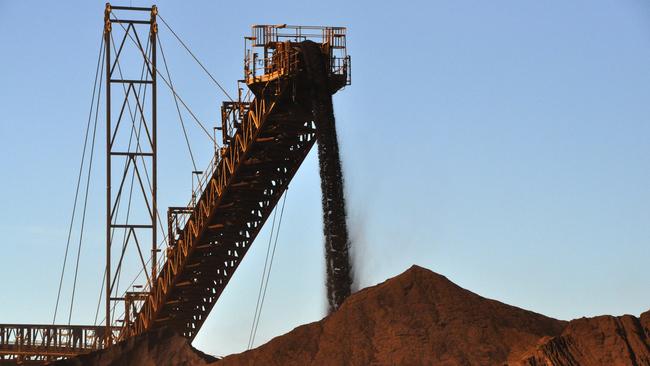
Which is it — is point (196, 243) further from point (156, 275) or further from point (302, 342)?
point (302, 342)

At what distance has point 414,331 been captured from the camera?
41625mm

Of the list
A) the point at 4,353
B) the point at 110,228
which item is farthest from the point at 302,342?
the point at 4,353

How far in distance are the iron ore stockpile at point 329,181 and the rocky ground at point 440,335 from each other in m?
3.48

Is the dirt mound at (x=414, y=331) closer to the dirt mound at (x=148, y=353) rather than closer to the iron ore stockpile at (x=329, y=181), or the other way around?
the iron ore stockpile at (x=329, y=181)

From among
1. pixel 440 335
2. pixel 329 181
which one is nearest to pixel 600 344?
pixel 440 335

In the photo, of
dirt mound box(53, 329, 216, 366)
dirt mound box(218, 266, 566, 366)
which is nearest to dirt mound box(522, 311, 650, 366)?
dirt mound box(218, 266, 566, 366)

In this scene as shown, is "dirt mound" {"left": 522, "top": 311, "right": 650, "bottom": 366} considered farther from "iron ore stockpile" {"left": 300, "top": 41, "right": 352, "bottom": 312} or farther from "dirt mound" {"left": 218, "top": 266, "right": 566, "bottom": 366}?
"iron ore stockpile" {"left": 300, "top": 41, "right": 352, "bottom": 312}

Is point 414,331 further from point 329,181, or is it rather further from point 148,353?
point 148,353

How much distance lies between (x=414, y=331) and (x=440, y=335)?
0.66m

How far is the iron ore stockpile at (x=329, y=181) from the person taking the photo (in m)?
47.3

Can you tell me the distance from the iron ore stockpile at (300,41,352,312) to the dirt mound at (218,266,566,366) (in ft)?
11.9

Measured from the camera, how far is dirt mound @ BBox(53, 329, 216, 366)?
163ft

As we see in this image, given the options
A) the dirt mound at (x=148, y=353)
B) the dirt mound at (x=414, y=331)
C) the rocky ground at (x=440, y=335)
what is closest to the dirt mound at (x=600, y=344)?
the rocky ground at (x=440, y=335)

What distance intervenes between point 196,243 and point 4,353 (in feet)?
59.5
